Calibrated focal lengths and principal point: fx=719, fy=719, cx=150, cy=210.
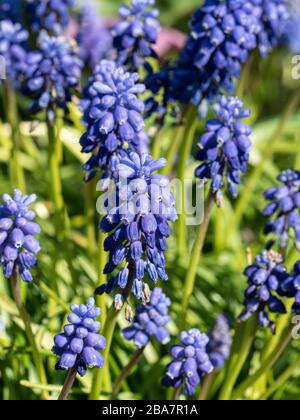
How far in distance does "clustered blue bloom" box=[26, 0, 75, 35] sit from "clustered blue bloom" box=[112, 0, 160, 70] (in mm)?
843

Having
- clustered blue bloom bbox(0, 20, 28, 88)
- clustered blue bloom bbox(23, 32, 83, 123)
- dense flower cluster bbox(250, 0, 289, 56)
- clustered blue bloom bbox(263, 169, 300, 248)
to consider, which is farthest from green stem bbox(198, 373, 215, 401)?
clustered blue bloom bbox(0, 20, 28, 88)

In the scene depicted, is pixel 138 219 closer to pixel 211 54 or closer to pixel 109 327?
pixel 109 327

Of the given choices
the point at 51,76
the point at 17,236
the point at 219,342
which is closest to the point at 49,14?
the point at 51,76

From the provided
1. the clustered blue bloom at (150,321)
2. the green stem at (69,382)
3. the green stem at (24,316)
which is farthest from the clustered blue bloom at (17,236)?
the clustered blue bloom at (150,321)

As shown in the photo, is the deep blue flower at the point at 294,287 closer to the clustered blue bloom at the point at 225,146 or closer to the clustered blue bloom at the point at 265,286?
the clustered blue bloom at the point at 265,286

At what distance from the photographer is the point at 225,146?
163 inches

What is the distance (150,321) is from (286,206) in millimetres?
1188

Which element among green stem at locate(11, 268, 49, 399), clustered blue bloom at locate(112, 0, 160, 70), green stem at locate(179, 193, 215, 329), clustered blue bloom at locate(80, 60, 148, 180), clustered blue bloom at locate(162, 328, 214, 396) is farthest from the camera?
clustered blue bloom at locate(112, 0, 160, 70)

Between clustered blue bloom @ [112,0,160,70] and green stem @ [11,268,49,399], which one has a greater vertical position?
clustered blue bloom @ [112,0,160,70]

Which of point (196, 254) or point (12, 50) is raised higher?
point (12, 50)

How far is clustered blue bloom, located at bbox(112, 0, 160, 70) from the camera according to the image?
5012 millimetres

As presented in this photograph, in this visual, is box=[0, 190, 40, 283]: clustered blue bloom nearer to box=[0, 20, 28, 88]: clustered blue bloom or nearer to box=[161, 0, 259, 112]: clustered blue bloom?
box=[161, 0, 259, 112]: clustered blue bloom
